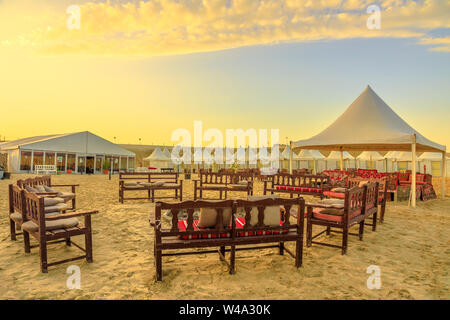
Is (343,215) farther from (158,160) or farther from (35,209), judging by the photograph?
(158,160)

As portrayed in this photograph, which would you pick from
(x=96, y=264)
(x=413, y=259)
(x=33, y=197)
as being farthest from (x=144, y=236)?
(x=413, y=259)

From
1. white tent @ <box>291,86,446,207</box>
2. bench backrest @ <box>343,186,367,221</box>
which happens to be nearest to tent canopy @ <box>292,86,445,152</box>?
white tent @ <box>291,86,446,207</box>

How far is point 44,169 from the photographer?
21969 millimetres

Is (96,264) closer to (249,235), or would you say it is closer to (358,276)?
(249,235)

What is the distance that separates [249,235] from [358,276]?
4.53 feet

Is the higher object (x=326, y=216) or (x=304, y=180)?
(x=304, y=180)

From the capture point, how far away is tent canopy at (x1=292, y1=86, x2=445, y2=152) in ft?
32.7

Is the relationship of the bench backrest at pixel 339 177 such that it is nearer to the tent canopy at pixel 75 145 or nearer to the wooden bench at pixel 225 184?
the wooden bench at pixel 225 184

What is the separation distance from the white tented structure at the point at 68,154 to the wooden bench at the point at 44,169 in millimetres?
875

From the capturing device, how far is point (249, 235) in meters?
3.33

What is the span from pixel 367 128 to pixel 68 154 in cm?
2492

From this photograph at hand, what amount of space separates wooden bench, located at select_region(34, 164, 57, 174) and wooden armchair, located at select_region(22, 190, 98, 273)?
21.6 m

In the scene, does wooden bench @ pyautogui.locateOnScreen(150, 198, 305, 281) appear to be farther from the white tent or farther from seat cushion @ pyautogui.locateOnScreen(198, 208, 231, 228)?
the white tent

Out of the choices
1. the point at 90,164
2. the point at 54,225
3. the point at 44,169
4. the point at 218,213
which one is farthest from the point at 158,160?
the point at 218,213
